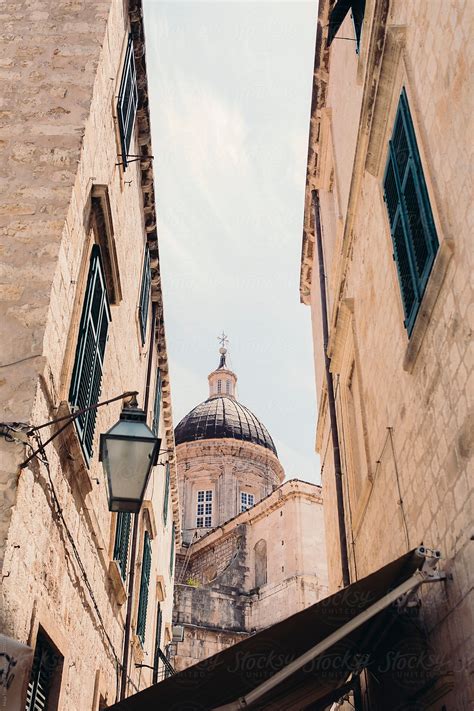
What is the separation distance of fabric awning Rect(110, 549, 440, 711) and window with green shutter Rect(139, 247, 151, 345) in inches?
233

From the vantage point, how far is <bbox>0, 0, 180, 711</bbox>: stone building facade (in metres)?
4.91

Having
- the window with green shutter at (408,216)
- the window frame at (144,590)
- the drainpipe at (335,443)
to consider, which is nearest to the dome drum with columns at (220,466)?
the window frame at (144,590)

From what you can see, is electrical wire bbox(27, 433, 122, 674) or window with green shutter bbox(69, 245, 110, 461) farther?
window with green shutter bbox(69, 245, 110, 461)

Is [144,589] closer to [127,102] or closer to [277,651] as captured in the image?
[277,651]

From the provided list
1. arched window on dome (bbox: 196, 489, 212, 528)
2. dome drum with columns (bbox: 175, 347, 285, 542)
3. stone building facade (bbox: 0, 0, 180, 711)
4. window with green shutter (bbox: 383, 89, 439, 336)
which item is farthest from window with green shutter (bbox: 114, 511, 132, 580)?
arched window on dome (bbox: 196, 489, 212, 528)

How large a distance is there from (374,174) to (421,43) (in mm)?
1604

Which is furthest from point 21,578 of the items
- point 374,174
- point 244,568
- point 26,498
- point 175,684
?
point 244,568

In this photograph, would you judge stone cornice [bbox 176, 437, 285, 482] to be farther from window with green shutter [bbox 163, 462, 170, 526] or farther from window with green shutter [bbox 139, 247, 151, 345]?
window with green shutter [bbox 139, 247, 151, 345]

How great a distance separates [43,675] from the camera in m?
5.64

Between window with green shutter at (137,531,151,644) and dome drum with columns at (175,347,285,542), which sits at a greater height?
dome drum with columns at (175,347,285,542)

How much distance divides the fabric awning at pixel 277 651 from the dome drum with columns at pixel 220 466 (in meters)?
29.2

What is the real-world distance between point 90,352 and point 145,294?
13.9ft

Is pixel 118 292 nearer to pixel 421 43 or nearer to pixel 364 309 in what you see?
pixel 364 309

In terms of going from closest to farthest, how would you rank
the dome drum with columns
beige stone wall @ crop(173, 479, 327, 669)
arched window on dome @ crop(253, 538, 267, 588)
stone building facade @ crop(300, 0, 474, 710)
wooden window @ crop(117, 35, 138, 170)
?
stone building facade @ crop(300, 0, 474, 710) < wooden window @ crop(117, 35, 138, 170) < beige stone wall @ crop(173, 479, 327, 669) < arched window on dome @ crop(253, 538, 267, 588) < the dome drum with columns
